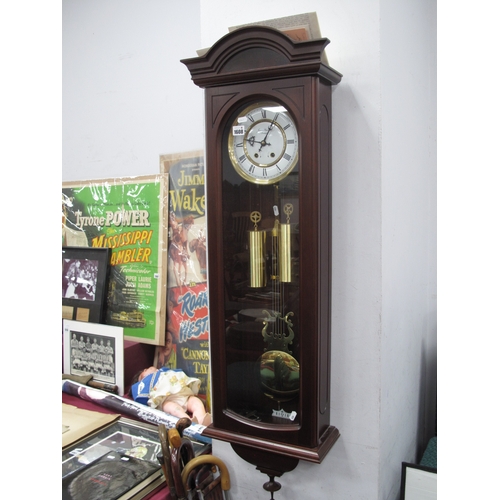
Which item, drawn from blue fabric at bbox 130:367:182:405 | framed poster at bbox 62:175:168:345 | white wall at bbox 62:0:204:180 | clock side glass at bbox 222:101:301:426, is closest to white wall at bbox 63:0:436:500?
white wall at bbox 62:0:204:180

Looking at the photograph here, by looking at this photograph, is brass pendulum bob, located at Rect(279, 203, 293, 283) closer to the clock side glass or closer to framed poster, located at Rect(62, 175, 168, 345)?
the clock side glass

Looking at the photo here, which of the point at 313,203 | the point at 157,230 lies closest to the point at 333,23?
the point at 313,203

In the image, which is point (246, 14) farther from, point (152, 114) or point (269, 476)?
point (269, 476)

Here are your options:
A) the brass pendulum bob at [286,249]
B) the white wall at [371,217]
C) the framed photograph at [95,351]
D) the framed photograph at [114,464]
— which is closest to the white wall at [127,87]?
the white wall at [371,217]

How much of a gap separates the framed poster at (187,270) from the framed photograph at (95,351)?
0.19 m

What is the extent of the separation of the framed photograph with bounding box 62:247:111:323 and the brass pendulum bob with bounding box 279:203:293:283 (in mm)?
1145

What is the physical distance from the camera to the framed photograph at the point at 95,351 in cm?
194

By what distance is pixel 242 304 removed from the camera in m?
1.32

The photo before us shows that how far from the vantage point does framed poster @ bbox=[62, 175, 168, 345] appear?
6.59 feet

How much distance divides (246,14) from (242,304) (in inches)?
32.3

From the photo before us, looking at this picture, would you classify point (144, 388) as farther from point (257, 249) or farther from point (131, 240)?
point (257, 249)

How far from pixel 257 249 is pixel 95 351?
1077 millimetres

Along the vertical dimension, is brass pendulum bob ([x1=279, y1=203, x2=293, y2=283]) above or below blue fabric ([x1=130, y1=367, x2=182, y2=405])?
above

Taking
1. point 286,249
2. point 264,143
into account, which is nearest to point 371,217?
point 286,249
